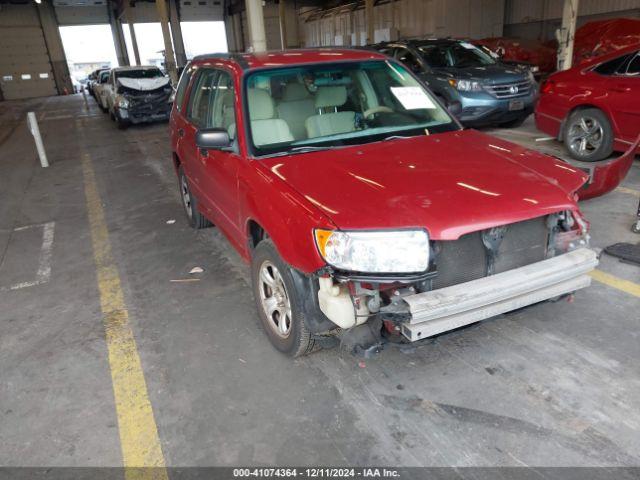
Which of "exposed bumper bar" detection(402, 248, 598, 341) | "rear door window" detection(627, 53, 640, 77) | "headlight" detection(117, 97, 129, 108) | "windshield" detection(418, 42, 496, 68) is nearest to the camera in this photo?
"exposed bumper bar" detection(402, 248, 598, 341)

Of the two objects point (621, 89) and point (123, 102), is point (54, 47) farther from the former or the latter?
point (621, 89)

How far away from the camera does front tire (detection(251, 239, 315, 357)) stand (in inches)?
107

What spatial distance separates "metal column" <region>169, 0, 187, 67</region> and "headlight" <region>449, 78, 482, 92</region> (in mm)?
32778

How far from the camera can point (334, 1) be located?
109 ft

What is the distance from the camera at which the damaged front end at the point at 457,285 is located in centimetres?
231

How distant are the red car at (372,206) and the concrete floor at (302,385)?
314mm

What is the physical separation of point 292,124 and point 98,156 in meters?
8.53

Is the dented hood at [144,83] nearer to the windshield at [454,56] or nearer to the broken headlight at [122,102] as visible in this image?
the broken headlight at [122,102]

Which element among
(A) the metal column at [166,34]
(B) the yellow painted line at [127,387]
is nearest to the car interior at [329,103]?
(B) the yellow painted line at [127,387]

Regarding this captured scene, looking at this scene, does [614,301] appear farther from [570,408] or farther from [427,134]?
[427,134]

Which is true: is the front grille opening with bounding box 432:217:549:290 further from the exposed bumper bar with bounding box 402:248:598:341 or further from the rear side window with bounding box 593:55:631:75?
the rear side window with bounding box 593:55:631:75

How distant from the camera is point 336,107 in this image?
365 centimetres

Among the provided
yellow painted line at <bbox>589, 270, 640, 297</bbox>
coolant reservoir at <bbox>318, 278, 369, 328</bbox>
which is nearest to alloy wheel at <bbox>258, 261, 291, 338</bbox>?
coolant reservoir at <bbox>318, 278, 369, 328</bbox>

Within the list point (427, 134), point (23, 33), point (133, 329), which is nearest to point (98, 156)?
point (133, 329)
